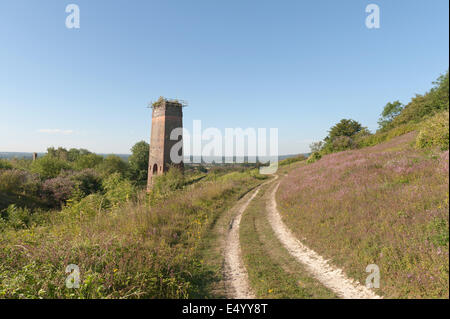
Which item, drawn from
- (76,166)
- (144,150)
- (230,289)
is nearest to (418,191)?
(230,289)

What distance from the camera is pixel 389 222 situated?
249 inches

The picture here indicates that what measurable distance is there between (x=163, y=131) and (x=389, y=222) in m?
31.2

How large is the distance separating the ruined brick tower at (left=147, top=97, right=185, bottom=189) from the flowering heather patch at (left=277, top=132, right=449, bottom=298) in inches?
984

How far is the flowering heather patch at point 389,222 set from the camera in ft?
14.3

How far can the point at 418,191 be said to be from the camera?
6.91 metres

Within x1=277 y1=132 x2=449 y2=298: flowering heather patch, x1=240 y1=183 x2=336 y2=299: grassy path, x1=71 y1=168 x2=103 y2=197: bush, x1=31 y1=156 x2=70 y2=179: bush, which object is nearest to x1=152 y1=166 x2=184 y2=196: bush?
x1=71 y1=168 x2=103 y2=197: bush

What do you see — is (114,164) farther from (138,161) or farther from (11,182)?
(11,182)

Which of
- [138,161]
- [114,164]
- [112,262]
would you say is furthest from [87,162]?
[112,262]

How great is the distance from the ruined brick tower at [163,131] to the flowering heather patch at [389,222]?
82.0 ft

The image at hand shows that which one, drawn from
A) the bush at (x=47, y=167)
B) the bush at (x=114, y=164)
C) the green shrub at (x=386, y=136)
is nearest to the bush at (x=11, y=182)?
the bush at (x=47, y=167)

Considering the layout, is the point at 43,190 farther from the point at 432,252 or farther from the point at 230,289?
the point at 432,252

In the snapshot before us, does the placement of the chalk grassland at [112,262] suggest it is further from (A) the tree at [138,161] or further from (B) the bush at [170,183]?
(A) the tree at [138,161]

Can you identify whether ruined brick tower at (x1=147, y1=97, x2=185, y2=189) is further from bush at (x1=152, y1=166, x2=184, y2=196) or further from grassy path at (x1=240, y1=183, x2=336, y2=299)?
grassy path at (x1=240, y1=183, x2=336, y2=299)
